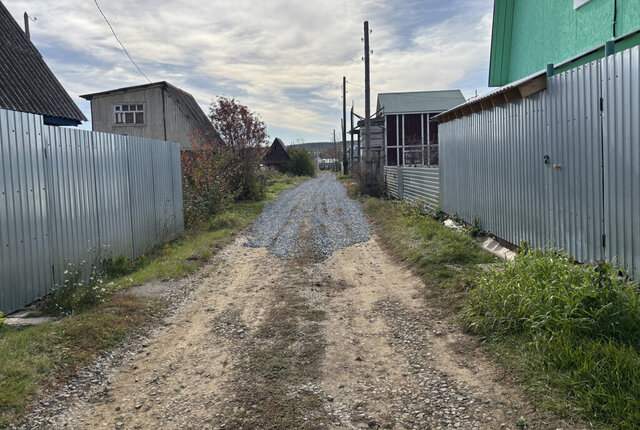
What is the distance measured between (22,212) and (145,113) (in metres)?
24.8

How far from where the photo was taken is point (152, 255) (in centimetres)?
958

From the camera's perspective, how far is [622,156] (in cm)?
495

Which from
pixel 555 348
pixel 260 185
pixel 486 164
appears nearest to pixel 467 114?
pixel 486 164

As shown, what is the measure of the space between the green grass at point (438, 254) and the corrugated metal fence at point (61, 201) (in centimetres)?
480

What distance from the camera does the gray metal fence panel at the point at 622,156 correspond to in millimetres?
4699

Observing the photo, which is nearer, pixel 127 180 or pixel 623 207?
pixel 623 207

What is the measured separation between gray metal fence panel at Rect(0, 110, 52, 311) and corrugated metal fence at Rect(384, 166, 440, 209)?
10.1 meters

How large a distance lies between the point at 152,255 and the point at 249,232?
12.0ft

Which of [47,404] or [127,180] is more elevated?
[127,180]

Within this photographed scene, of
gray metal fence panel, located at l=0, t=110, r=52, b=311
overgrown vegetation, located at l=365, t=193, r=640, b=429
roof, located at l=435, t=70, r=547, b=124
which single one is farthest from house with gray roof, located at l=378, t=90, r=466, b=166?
gray metal fence panel, located at l=0, t=110, r=52, b=311

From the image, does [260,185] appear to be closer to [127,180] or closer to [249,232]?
[249,232]

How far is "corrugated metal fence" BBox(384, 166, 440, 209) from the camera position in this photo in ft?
46.9

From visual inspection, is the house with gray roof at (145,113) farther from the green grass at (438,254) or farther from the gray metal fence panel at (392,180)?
the green grass at (438,254)

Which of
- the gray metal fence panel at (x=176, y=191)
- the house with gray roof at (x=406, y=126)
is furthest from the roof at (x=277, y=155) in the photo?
the gray metal fence panel at (x=176, y=191)
